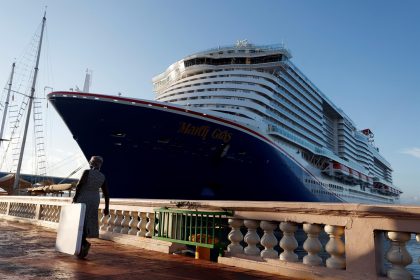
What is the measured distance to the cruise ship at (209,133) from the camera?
1725 centimetres

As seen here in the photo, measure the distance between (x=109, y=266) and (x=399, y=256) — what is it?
3472 millimetres

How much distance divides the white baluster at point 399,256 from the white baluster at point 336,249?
53 centimetres

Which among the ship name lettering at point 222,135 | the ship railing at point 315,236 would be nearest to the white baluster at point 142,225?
the ship railing at point 315,236

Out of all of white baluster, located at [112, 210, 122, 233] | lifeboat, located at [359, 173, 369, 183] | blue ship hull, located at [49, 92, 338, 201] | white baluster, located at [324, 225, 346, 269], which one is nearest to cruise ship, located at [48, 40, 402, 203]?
blue ship hull, located at [49, 92, 338, 201]

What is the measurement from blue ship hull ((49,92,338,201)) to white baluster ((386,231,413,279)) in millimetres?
14417

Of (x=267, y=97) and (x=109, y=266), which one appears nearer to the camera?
(x=109, y=266)

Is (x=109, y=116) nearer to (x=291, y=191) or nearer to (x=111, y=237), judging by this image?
(x=111, y=237)

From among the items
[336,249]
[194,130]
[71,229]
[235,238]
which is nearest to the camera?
[336,249]

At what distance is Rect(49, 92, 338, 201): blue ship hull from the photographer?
17.0 metres

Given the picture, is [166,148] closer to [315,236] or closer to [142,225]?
[142,225]

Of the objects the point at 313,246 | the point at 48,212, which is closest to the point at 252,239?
the point at 313,246

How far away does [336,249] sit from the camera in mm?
3859

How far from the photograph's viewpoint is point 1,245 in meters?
6.15

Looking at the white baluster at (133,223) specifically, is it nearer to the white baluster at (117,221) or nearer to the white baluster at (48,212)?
the white baluster at (117,221)
